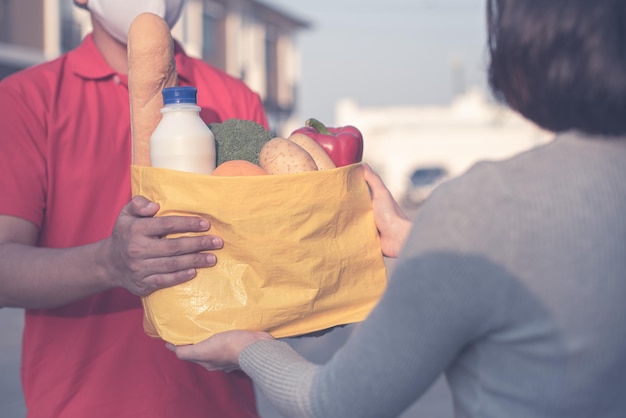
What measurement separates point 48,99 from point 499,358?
131 centimetres

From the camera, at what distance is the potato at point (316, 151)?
1853 mm

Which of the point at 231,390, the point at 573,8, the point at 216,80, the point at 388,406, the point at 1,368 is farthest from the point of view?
the point at 1,368

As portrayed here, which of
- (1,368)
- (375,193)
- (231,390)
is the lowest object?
(1,368)

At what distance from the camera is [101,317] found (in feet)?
6.77

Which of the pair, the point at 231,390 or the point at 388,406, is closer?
the point at 388,406

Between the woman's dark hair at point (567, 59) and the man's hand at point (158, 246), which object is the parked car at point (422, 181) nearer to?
the man's hand at point (158, 246)

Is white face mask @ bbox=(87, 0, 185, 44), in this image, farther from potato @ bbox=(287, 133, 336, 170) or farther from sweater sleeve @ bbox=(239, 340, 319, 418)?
sweater sleeve @ bbox=(239, 340, 319, 418)

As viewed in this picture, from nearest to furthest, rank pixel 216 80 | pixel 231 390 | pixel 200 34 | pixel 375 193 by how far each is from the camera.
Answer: pixel 375 193
pixel 231 390
pixel 216 80
pixel 200 34

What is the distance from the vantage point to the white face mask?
→ 2.14 meters

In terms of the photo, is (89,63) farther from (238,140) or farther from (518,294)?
(518,294)

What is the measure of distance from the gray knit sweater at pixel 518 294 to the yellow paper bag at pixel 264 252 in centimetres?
41

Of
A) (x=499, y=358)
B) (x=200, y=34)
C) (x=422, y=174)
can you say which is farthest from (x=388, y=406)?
(x=422, y=174)

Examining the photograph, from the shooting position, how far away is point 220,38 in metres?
23.8

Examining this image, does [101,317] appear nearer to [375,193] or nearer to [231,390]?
[231,390]
